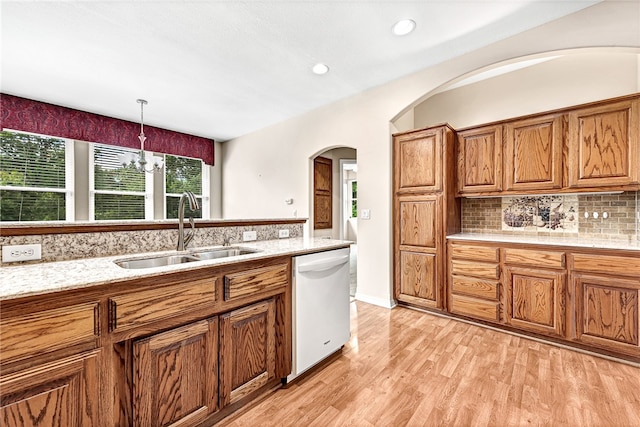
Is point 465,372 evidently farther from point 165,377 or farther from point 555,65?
point 555,65

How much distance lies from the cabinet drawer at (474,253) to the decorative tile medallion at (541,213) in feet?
2.38

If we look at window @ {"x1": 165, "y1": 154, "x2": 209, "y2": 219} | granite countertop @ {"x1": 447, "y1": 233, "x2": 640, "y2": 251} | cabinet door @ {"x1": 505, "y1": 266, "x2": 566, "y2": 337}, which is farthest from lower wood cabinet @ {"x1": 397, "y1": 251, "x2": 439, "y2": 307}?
window @ {"x1": 165, "y1": 154, "x2": 209, "y2": 219}

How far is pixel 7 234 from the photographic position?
1307 millimetres

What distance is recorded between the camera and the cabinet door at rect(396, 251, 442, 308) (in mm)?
3016

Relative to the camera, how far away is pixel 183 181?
5.70m

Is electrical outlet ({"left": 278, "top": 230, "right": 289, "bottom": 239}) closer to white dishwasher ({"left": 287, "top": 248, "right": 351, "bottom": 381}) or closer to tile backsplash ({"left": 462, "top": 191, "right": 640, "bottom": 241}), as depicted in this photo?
white dishwasher ({"left": 287, "top": 248, "right": 351, "bottom": 381})

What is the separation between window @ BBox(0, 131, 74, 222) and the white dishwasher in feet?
14.9

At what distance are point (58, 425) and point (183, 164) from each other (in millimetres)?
5375

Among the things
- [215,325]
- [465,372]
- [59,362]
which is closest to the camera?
[59,362]

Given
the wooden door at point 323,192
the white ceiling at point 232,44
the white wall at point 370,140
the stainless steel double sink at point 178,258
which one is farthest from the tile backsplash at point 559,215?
the stainless steel double sink at point 178,258

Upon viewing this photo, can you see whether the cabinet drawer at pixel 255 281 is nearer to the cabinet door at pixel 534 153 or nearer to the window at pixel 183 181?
the cabinet door at pixel 534 153

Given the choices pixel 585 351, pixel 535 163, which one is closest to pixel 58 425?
pixel 585 351

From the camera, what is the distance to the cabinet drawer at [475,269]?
2.65 m

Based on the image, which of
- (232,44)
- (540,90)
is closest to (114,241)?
(232,44)
